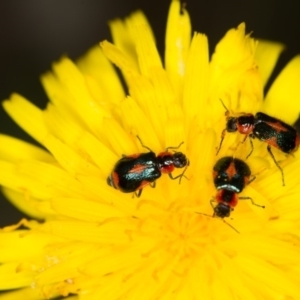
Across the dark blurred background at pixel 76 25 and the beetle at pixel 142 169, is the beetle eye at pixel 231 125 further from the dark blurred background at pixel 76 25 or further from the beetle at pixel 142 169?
the dark blurred background at pixel 76 25

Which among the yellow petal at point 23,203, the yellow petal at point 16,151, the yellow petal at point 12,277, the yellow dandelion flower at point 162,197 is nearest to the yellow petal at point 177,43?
the yellow dandelion flower at point 162,197

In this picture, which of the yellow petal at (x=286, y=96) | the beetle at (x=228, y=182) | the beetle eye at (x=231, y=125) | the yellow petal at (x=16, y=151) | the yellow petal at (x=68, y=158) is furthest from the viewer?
the yellow petal at (x=16, y=151)

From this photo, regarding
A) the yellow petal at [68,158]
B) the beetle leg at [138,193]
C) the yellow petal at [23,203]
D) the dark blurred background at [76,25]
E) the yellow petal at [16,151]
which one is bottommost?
the yellow petal at [23,203]

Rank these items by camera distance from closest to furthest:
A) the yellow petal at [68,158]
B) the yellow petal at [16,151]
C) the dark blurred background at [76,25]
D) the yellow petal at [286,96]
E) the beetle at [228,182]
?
the beetle at [228,182], the yellow petal at [68,158], the yellow petal at [286,96], the yellow petal at [16,151], the dark blurred background at [76,25]

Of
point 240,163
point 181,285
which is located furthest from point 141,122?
point 181,285

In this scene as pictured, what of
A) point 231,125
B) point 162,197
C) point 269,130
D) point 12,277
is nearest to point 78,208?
point 162,197

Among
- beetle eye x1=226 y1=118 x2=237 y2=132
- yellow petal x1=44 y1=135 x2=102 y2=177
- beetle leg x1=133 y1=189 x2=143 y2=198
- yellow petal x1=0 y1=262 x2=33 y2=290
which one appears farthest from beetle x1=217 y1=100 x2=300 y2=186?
yellow petal x1=0 y1=262 x2=33 y2=290

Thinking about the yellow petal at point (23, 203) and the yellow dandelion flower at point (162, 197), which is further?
the yellow petal at point (23, 203)

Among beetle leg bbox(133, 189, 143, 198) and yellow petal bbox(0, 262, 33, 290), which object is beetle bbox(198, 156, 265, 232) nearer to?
beetle leg bbox(133, 189, 143, 198)
